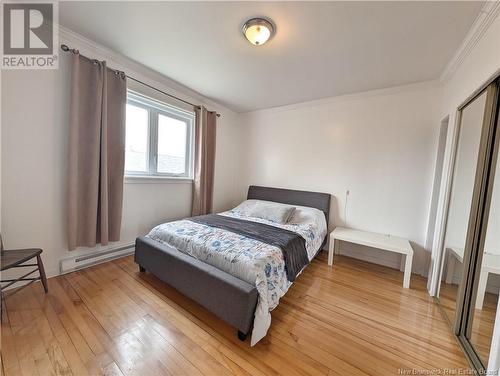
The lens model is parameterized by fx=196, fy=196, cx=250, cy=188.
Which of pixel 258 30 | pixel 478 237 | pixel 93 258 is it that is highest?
pixel 258 30

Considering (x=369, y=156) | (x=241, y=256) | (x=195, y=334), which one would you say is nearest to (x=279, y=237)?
(x=241, y=256)

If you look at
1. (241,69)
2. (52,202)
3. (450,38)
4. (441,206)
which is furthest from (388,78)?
(52,202)

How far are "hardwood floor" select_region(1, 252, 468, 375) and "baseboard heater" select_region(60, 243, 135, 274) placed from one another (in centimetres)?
Result: 9

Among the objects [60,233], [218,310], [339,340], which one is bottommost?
[339,340]

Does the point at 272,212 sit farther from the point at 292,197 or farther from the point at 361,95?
the point at 361,95

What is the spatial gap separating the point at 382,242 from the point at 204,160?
110 inches

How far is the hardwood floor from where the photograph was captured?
1219 mm

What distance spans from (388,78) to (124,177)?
3495mm

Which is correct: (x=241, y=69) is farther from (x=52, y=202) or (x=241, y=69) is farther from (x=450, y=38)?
(x=52, y=202)

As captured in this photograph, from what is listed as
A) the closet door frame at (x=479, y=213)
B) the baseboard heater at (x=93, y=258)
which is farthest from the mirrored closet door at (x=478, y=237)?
the baseboard heater at (x=93, y=258)

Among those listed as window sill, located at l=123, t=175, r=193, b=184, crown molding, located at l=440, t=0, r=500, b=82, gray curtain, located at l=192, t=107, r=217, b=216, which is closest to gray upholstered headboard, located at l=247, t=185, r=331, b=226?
gray curtain, located at l=192, t=107, r=217, b=216

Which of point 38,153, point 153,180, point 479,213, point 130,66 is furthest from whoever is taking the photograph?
point 153,180

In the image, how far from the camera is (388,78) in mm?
2418

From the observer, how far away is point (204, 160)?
10.9ft
